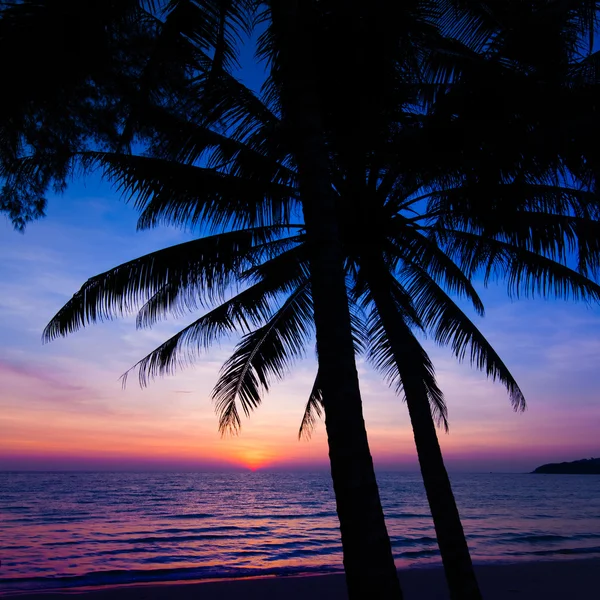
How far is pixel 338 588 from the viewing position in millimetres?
11047

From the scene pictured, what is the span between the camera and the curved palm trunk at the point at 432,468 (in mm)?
5574

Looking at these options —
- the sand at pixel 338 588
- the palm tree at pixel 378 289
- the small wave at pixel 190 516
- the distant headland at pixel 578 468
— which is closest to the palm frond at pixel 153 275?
the palm tree at pixel 378 289

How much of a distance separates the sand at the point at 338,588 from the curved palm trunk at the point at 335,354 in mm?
8317

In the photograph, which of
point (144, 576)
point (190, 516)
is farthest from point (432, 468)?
point (190, 516)

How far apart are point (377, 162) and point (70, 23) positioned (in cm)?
385

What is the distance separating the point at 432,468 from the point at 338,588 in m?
6.78

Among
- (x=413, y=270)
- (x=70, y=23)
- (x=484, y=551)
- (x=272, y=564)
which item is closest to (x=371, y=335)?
(x=413, y=270)

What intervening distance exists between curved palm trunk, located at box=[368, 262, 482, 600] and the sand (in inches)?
224

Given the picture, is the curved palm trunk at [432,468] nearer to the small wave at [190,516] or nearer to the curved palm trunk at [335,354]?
Result: the curved palm trunk at [335,354]

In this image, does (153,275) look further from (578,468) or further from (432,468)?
(578,468)

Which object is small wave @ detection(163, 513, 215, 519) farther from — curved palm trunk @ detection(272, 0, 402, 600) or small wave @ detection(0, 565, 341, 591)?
curved palm trunk @ detection(272, 0, 402, 600)

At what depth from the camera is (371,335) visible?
344 inches

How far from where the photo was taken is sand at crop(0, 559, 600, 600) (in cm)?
1025

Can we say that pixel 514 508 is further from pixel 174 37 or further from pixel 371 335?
pixel 174 37
